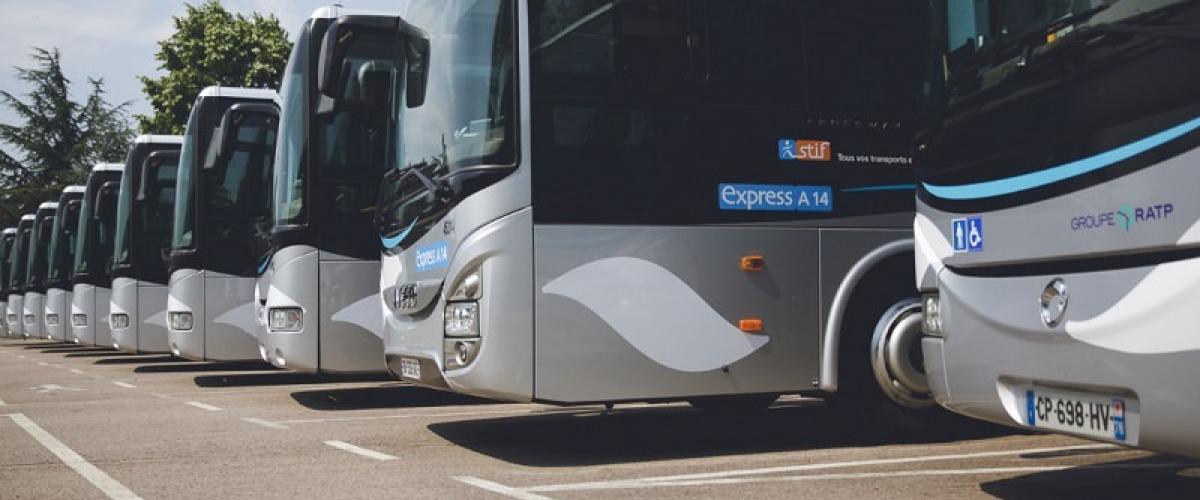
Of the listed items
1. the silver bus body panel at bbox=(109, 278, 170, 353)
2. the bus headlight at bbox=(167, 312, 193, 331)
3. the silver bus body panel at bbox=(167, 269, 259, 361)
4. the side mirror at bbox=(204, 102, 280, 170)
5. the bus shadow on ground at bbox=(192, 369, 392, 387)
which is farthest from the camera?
the silver bus body panel at bbox=(109, 278, 170, 353)

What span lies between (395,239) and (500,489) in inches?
101

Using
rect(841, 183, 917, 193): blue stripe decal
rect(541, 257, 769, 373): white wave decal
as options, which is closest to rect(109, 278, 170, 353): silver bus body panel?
rect(541, 257, 769, 373): white wave decal

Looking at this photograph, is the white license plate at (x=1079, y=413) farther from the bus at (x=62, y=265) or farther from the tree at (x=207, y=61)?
the tree at (x=207, y=61)

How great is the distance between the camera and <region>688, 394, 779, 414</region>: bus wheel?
31.3 ft

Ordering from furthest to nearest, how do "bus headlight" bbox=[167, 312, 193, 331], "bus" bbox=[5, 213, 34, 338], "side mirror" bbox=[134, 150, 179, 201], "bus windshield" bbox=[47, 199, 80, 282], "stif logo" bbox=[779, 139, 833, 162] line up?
"bus" bbox=[5, 213, 34, 338] < "bus windshield" bbox=[47, 199, 80, 282] < "side mirror" bbox=[134, 150, 179, 201] < "bus headlight" bbox=[167, 312, 193, 331] < "stif logo" bbox=[779, 139, 833, 162]

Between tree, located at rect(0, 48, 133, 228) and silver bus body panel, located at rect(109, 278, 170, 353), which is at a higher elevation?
tree, located at rect(0, 48, 133, 228)

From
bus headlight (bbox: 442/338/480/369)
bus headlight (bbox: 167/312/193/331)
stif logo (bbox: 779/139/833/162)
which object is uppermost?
stif logo (bbox: 779/139/833/162)

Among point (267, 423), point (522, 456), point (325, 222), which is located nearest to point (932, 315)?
point (522, 456)

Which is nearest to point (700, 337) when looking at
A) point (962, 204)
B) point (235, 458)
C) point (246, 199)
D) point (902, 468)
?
point (902, 468)

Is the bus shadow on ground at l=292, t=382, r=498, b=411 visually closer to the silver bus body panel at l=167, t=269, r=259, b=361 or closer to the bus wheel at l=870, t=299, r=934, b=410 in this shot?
the silver bus body panel at l=167, t=269, r=259, b=361

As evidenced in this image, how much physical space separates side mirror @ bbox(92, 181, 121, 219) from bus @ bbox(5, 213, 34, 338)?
11162 millimetres

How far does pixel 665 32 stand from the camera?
7562mm

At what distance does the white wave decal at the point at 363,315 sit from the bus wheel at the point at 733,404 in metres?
2.87

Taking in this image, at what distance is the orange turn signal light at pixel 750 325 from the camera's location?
24.7 ft
